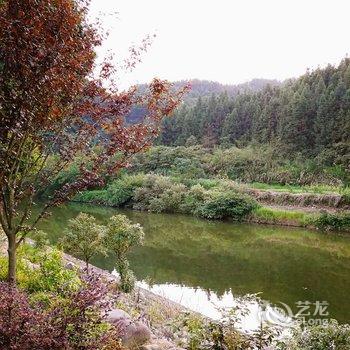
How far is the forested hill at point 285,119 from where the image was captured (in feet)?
147

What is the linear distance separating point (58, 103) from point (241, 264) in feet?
49.9

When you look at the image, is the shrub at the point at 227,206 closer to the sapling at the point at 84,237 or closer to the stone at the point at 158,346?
the sapling at the point at 84,237

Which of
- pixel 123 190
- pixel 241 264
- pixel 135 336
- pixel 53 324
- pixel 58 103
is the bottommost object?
pixel 241 264

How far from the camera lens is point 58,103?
470cm

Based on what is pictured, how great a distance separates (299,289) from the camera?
14641 mm

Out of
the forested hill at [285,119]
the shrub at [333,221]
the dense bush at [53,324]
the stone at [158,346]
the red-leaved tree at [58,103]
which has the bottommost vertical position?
the stone at [158,346]

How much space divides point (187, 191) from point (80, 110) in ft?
109

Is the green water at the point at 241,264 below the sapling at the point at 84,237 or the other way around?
below

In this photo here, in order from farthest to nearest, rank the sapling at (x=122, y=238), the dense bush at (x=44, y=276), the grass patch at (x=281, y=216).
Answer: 1. the grass patch at (x=281, y=216)
2. the sapling at (x=122, y=238)
3. the dense bush at (x=44, y=276)

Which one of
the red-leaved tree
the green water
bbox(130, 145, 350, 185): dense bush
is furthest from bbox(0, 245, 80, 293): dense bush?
bbox(130, 145, 350, 185): dense bush

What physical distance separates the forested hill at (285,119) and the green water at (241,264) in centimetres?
1959

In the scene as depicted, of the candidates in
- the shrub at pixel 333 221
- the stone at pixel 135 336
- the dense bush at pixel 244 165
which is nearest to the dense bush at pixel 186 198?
the dense bush at pixel 244 165

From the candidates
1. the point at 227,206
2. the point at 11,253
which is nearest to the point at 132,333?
the point at 11,253

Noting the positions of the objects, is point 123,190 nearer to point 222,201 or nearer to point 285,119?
point 222,201
